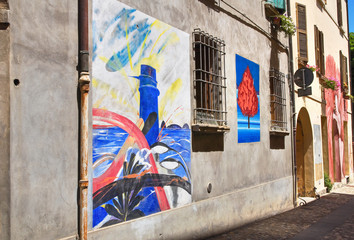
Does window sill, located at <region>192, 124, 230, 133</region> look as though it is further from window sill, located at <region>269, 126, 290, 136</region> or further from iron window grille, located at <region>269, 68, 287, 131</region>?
iron window grille, located at <region>269, 68, 287, 131</region>

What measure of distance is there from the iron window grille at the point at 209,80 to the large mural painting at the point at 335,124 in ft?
28.2

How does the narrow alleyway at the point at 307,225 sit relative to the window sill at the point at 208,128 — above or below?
below

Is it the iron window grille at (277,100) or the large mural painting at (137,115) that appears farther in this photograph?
the iron window grille at (277,100)

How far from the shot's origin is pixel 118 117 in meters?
4.78

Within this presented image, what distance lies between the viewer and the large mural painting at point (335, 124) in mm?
15086

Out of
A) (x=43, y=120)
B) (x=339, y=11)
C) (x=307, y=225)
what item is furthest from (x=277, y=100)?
(x=339, y=11)

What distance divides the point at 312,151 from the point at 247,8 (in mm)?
6052

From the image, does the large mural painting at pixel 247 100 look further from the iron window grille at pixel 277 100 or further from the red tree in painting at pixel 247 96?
the iron window grille at pixel 277 100

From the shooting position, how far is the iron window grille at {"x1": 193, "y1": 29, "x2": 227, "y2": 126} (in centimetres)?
652

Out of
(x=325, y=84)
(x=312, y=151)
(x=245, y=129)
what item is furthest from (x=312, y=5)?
(x=245, y=129)

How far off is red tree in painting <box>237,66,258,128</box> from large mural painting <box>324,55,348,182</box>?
693cm

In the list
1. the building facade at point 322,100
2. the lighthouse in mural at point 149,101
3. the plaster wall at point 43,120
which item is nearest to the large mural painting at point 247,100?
the lighthouse in mural at point 149,101

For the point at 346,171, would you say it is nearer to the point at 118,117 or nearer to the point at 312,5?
the point at 312,5

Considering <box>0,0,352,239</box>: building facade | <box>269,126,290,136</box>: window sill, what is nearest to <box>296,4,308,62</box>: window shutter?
<box>269,126,290,136</box>: window sill
